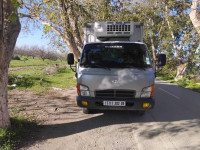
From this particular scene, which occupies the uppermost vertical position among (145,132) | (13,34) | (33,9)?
(33,9)

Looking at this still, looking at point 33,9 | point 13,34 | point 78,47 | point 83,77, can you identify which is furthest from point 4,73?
point 78,47

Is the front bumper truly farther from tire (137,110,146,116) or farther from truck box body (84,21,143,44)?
truck box body (84,21,143,44)

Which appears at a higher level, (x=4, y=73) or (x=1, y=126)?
(x=4, y=73)

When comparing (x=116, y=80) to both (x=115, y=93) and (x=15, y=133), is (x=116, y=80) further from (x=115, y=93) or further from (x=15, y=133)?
(x=15, y=133)

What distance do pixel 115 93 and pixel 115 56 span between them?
1.14 meters

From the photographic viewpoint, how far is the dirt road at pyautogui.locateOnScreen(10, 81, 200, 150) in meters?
3.31

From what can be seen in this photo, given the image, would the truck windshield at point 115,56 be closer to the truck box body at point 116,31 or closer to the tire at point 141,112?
the truck box body at point 116,31

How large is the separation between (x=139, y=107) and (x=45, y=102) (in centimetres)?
405

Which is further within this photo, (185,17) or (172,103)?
(185,17)

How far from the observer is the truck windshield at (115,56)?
170 inches

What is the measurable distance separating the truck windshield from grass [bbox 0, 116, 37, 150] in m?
2.13

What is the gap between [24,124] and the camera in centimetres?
400

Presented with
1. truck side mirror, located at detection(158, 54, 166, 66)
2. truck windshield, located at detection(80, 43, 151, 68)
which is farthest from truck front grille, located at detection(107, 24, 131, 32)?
truck side mirror, located at detection(158, 54, 166, 66)

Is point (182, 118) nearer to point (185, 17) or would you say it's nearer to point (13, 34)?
point (13, 34)
